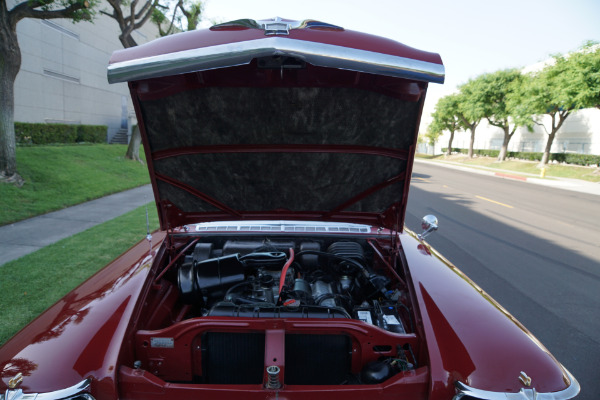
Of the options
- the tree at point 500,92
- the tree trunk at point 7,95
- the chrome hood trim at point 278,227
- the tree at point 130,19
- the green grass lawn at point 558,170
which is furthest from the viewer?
the tree at point 500,92

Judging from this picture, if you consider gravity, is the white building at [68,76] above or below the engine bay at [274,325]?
above

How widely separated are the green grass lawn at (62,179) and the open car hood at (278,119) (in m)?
5.73

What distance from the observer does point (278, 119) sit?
6.39 feet

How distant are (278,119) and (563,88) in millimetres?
21376

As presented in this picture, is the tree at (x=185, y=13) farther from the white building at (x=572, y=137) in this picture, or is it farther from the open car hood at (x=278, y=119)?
the white building at (x=572, y=137)

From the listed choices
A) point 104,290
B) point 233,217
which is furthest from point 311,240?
point 104,290

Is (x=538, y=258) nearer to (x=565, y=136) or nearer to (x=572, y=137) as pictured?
(x=572, y=137)

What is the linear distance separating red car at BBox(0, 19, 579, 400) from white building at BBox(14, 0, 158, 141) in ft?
41.8

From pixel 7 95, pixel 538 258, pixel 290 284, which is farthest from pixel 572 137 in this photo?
pixel 7 95

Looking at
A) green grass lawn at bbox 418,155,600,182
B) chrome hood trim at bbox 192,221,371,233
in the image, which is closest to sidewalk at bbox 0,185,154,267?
chrome hood trim at bbox 192,221,371,233

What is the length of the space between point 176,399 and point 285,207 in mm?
1355

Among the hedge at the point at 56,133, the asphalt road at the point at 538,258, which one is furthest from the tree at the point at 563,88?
the hedge at the point at 56,133

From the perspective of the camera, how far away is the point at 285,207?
2498 millimetres

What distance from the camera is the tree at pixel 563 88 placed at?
16.6 metres
